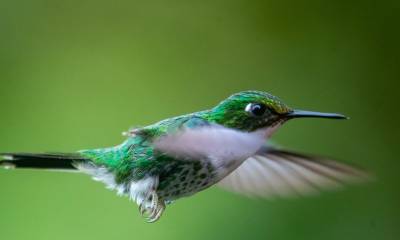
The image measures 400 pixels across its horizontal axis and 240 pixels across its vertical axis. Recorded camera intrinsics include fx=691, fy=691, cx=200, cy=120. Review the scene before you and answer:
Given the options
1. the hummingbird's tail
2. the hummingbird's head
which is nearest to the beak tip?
the hummingbird's head

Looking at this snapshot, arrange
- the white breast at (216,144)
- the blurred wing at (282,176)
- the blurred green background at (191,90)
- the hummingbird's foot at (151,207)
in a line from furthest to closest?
the blurred green background at (191,90), the blurred wing at (282,176), the hummingbird's foot at (151,207), the white breast at (216,144)

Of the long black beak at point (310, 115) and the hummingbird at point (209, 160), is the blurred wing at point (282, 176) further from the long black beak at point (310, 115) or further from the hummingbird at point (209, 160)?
the long black beak at point (310, 115)

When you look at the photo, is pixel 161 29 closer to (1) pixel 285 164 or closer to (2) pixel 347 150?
(2) pixel 347 150

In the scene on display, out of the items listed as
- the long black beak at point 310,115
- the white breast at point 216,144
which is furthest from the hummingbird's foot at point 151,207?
the long black beak at point 310,115

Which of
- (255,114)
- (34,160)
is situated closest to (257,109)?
(255,114)

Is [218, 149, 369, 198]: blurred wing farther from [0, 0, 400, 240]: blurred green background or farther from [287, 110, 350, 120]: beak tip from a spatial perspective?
[0, 0, 400, 240]: blurred green background
